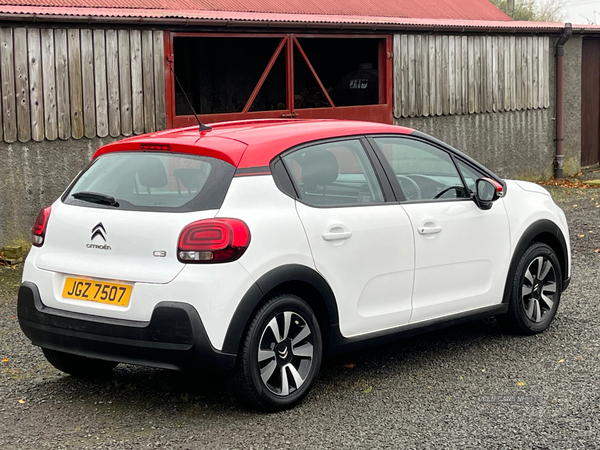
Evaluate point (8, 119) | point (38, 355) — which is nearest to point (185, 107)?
point (8, 119)

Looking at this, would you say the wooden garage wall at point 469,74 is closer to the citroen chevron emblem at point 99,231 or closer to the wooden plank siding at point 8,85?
→ the wooden plank siding at point 8,85

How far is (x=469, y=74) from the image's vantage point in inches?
654

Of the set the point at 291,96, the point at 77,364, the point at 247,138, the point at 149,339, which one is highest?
the point at 291,96

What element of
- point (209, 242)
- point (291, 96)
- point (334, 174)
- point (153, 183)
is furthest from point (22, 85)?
point (209, 242)

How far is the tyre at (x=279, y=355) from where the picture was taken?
16.3 feet

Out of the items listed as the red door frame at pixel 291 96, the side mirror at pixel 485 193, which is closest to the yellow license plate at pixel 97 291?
the side mirror at pixel 485 193

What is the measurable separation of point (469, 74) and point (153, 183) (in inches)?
483

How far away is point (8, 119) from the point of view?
1076cm

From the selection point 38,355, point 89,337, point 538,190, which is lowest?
point 38,355

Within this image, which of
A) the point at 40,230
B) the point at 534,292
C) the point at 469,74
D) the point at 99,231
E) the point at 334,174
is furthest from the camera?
the point at 469,74

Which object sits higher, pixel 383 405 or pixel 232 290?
pixel 232 290

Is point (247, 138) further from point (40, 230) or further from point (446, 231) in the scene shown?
point (446, 231)

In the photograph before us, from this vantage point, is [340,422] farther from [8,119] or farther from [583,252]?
[8,119]

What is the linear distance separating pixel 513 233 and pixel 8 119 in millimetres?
6582
